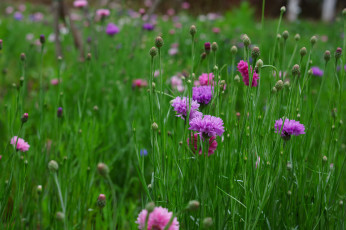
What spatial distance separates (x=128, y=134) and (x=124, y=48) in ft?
3.16

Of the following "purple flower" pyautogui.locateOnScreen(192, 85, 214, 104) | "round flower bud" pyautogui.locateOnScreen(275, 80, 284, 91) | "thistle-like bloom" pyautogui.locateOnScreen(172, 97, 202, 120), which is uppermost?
"round flower bud" pyautogui.locateOnScreen(275, 80, 284, 91)

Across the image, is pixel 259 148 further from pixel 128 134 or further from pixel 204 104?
pixel 128 134

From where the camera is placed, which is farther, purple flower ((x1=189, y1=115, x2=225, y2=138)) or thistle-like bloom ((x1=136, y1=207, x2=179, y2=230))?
purple flower ((x1=189, y1=115, x2=225, y2=138))

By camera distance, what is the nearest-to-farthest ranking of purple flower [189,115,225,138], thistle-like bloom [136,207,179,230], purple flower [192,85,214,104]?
thistle-like bloom [136,207,179,230], purple flower [189,115,225,138], purple flower [192,85,214,104]

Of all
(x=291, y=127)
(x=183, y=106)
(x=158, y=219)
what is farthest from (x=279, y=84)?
(x=158, y=219)

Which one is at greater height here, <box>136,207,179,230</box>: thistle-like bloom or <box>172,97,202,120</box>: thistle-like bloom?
<box>172,97,202,120</box>: thistle-like bloom

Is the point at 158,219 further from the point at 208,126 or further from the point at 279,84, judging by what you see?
the point at 279,84

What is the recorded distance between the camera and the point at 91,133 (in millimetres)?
1341

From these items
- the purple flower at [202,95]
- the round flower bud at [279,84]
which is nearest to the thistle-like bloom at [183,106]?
the purple flower at [202,95]

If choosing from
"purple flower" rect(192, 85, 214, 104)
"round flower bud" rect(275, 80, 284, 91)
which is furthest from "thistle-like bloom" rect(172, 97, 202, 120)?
"round flower bud" rect(275, 80, 284, 91)

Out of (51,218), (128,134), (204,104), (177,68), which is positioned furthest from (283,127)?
(177,68)

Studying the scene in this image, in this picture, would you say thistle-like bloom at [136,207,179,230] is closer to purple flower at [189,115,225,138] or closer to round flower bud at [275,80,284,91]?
purple flower at [189,115,225,138]

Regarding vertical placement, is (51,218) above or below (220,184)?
below

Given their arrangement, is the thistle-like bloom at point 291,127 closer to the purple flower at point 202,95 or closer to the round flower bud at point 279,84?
the round flower bud at point 279,84
